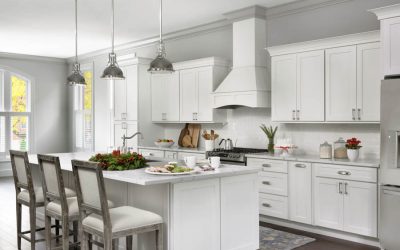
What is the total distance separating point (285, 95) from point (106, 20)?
3131 mm

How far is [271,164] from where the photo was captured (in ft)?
17.7

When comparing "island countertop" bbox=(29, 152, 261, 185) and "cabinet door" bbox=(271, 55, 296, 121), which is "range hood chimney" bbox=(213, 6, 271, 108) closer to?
"cabinet door" bbox=(271, 55, 296, 121)

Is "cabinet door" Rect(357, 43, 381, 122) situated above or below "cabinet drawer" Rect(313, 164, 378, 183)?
above

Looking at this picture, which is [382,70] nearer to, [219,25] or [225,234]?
[225,234]

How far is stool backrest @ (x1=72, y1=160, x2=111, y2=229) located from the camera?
3.03 meters

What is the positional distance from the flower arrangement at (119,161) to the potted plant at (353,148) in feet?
7.64

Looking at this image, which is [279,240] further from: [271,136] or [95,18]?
[95,18]

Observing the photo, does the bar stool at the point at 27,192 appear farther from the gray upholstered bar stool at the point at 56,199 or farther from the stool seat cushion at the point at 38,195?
the gray upholstered bar stool at the point at 56,199

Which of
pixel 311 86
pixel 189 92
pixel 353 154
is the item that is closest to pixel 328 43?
pixel 311 86

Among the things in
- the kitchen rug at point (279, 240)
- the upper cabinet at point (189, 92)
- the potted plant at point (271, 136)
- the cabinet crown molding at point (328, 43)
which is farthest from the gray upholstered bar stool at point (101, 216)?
the upper cabinet at point (189, 92)

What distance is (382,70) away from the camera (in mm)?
4285

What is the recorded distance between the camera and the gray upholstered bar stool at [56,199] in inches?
142

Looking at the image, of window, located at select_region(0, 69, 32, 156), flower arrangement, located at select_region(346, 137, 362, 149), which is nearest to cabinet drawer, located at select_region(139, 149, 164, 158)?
flower arrangement, located at select_region(346, 137, 362, 149)

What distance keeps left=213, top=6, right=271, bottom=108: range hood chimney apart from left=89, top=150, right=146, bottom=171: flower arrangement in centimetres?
229
